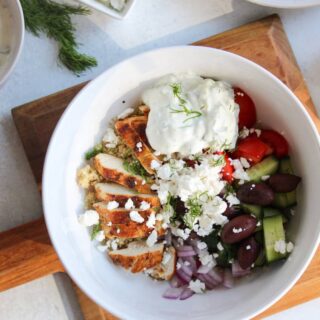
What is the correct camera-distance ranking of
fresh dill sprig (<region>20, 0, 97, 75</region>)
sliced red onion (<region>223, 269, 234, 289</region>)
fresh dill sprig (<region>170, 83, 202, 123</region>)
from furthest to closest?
fresh dill sprig (<region>20, 0, 97, 75</region>) → sliced red onion (<region>223, 269, 234, 289</region>) → fresh dill sprig (<region>170, 83, 202, 123</region>)

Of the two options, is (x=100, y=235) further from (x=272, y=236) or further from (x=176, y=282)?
(x=272, y=236)

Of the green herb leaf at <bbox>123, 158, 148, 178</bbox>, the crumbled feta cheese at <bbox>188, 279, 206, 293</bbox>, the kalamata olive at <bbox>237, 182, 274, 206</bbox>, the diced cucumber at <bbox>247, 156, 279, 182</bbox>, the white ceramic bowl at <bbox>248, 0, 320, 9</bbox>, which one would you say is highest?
the white ceramic bowl at <bbox>248, 0, 320, 9</bbox>

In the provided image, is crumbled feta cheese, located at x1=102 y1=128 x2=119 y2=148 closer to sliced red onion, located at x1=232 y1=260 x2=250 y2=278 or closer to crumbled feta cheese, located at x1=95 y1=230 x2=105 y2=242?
crumbled feta cheese, located at x1=95 y1=230 x2=105 y2=242

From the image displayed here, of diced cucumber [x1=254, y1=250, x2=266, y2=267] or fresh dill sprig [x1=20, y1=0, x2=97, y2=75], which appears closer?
diced cucumber [x1=254, y1=250, x2=266, y2=267]

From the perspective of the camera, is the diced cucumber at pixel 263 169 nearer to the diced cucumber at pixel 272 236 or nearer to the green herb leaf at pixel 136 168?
the diced cucumber at pixel 272 236

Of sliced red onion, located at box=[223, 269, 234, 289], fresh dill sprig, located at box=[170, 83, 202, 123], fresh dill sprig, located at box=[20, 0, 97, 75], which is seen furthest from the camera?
fresh dill sprig, located at box=[20, 0, 97, 75]

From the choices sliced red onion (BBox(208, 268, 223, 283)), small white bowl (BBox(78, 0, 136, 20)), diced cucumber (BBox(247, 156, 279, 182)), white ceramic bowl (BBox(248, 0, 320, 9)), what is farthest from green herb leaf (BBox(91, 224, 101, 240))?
white ceramic bowl (BBox(248, 0, 320, 9))

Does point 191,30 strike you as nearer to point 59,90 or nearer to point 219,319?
point 59,90
